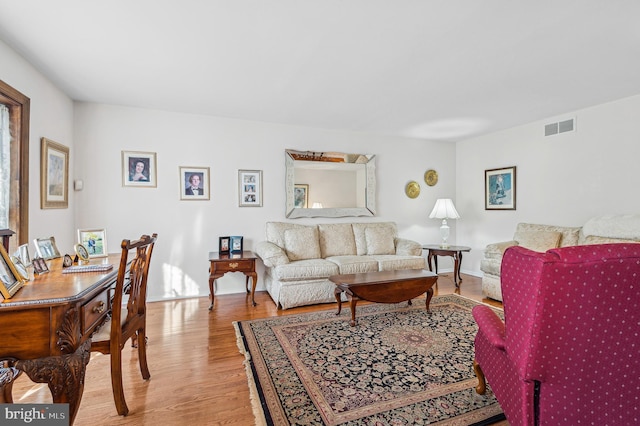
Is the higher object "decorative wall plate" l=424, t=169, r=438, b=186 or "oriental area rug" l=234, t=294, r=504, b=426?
"decorative wall plate" l=424, t=169, r=438, b=186

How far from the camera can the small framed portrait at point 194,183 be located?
3.97 meters

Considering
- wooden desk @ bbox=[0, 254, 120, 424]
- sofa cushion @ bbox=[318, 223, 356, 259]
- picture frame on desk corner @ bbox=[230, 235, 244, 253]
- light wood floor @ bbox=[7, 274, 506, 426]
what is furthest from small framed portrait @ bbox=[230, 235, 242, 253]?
wooden desk @ bbox=[0, 254, 120, 424]

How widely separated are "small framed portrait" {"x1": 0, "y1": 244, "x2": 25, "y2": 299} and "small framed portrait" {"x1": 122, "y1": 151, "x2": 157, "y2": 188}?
2.60m

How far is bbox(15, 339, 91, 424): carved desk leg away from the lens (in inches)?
47.9

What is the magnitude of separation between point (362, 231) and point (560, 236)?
8.16 feet

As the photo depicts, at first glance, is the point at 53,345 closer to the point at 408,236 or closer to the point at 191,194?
the point at 191,194

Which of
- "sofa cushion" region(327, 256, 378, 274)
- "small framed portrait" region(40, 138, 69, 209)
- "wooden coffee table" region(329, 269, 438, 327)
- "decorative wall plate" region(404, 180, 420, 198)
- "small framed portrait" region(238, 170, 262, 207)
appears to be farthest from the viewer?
"decorative wall plate" region(404, 180, 420, 198)

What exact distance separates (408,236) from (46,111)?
197 inches

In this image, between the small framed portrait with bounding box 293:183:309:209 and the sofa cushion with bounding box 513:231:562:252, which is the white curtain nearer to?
the small framed portrait with bounding box 293:183:309:209

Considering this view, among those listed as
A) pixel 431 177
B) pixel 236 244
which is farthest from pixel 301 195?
pixel 431 177

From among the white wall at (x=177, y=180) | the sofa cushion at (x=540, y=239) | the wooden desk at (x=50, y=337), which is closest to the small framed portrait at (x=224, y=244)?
the white wall at (x=177, y=180)

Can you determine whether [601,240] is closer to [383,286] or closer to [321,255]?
[383,286]

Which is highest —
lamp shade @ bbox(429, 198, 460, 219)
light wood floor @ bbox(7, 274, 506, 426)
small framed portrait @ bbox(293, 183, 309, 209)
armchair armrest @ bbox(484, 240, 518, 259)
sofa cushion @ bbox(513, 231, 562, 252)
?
small framed portrait @ bbox(293, 183, 309, 209)

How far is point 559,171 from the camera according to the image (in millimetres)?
4031
